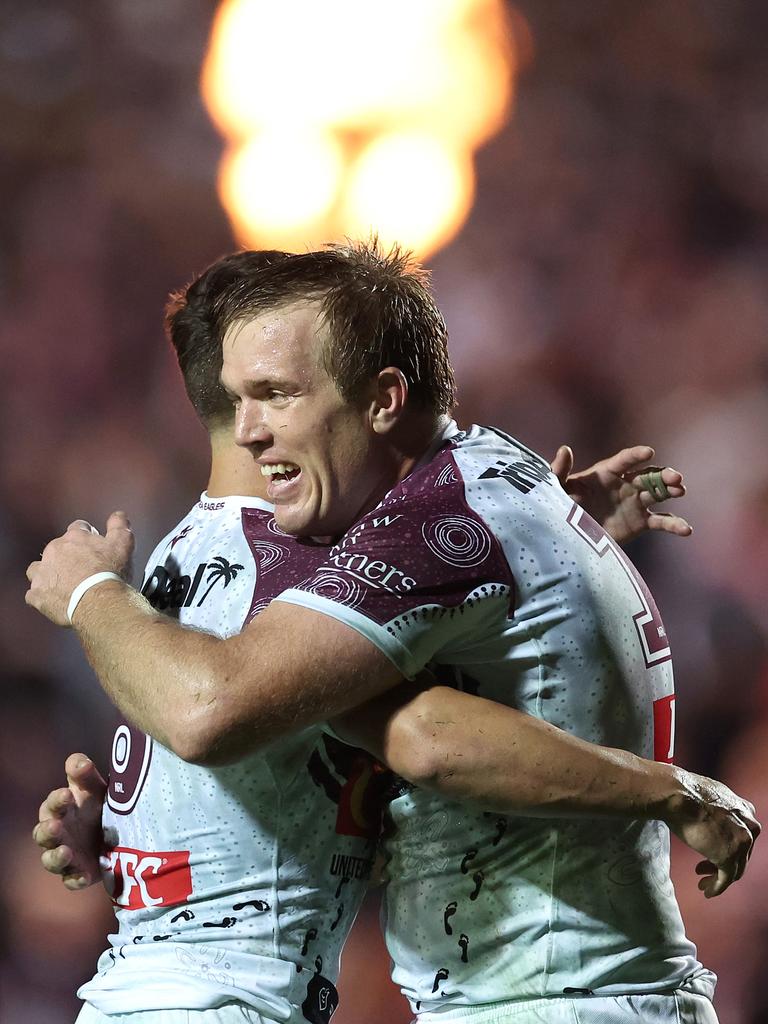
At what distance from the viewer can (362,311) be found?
1764 mm

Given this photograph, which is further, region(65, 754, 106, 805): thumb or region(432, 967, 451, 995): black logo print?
region(65, 754, 106, 805): thumb

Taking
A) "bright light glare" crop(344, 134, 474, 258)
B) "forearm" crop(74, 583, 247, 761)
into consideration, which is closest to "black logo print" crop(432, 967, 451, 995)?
"forearm" crop(74, 583, 247, 761)

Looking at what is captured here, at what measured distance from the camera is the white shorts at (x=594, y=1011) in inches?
62.2

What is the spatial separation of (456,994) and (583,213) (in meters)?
3.95

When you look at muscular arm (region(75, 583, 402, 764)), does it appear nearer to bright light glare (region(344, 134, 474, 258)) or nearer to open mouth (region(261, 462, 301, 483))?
open mouth (region(261, 462, 301, 483))

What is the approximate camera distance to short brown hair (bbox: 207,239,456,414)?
1.74m

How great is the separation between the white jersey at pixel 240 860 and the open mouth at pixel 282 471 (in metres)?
0.09

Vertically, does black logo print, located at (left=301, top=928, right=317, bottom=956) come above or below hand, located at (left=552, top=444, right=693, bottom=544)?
below

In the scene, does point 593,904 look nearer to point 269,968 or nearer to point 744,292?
point 269,968

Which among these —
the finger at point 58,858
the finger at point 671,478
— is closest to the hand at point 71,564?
the finger at point 58,858

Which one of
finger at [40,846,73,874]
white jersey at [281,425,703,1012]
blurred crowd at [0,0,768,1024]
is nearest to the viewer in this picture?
white jersey at [281,425,703,1012]

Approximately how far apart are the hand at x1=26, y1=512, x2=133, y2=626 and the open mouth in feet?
0.72

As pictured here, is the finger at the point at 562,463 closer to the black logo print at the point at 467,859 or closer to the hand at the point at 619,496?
the hand at the point at 619,496

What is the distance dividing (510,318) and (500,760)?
144 inches
